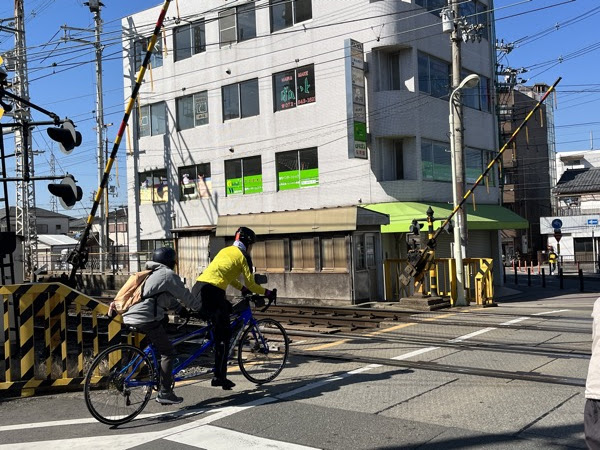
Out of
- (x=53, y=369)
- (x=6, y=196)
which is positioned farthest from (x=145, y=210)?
(x=53, y=369)

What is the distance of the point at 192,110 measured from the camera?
91.9 ft

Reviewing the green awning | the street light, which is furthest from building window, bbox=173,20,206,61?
the street light

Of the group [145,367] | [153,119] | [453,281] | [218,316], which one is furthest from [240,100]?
[145,367]

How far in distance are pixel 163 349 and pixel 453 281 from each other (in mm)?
12365

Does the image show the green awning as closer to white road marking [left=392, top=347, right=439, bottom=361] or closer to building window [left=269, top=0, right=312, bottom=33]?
building window [left=269, top=0, right=312, bottom=33]

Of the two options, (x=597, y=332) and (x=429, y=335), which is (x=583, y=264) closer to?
(x=429, y=335)

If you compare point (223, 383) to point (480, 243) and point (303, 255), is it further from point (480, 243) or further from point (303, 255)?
point (480, 243)

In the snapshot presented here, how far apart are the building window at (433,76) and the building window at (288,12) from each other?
5.06 metres

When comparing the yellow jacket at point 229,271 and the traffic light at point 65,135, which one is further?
the traffic light at point 65,135

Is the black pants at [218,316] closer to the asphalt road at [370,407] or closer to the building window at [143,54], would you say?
the asphalt road at [370,407]

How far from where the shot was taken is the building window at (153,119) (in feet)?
96.5

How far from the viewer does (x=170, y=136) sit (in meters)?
29.0

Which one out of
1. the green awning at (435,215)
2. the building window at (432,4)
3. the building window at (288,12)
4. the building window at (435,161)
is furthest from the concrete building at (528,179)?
the building window at (288,12)

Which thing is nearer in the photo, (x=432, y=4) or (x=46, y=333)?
(x=46, y=333)
